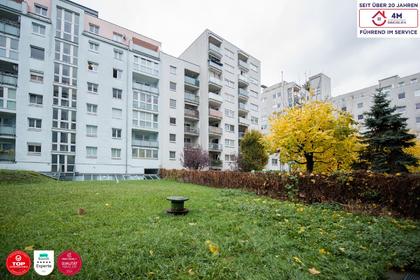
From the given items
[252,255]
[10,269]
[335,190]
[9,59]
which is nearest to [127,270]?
[10,269]

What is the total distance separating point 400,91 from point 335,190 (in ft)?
172

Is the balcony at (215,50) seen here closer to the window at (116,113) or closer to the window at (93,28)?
the window at (93,28)

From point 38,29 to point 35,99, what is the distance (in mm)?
7448

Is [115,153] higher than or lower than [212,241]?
higher

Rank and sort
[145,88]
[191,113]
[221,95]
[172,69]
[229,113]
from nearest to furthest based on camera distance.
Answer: [145,88], [172,69], [191,113], [221,95], [229,113]

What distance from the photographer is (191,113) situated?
3097cm

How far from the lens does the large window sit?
26.1 meters

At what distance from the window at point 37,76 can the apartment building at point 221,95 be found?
64.8 ft

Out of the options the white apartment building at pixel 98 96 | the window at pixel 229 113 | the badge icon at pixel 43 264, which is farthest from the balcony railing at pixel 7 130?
the window at pixel 229 113

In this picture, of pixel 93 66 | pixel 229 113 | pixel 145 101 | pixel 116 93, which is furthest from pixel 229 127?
pixel 93 66

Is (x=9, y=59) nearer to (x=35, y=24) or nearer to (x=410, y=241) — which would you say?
(x=35, y=24)

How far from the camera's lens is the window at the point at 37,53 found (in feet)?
66.3

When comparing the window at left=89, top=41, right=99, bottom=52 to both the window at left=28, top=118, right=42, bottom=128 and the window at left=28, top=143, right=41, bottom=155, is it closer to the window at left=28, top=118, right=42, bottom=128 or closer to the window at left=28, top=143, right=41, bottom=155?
the window at left=28, top=118, right=42, bottom=128

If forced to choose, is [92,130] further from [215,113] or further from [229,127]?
[229,127]
